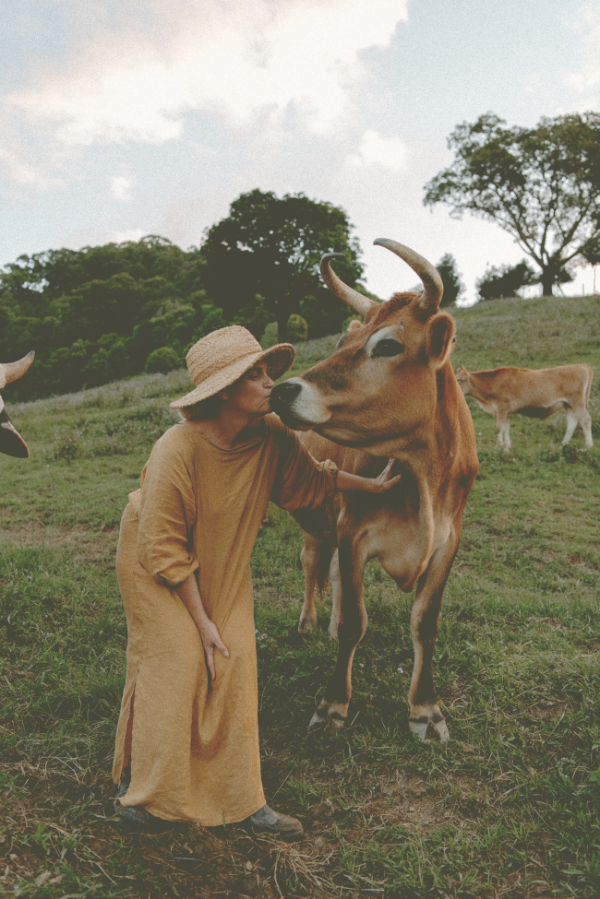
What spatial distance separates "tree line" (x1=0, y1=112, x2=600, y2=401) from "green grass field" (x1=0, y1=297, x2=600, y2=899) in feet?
67.0

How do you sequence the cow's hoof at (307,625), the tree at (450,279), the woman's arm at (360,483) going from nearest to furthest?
the woman's arm at (360,483) < the cow's hoof at (307,625) < the tree at (450,279)

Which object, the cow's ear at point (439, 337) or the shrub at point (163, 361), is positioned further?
the shrub at point (163, 361)

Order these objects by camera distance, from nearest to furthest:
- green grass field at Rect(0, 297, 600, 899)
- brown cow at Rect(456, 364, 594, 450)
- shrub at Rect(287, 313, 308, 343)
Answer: green grass field at Rect(0, 297, 600, 899) → brown cow at Rect(456, 364, 594, 450) → shrub at Rect(287, 313, 308, 343)

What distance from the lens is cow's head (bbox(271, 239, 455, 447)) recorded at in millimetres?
2836

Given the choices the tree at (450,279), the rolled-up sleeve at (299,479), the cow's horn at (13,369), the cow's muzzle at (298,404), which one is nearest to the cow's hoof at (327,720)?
the rolled-up sleeve at (299,479)

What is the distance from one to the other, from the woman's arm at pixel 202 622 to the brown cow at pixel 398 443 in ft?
2.65

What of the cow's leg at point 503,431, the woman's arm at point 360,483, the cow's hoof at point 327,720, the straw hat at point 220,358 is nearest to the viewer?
the straw hat at point 220,358

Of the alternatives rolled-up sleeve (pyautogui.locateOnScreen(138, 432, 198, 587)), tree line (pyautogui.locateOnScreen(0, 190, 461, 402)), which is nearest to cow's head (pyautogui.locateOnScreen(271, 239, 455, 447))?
rolled-up sleeve (pyautogui.locateOnScreen(138, 432, 198, 587))

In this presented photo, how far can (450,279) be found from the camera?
37.2 m

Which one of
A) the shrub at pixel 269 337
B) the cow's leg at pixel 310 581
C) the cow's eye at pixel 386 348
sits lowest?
the cow's leg at pixel 310 581

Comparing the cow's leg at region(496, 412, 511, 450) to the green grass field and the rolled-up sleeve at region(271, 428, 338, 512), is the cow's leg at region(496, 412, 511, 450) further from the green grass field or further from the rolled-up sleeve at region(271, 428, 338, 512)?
the rolled-up sleeve at region(271, 428, 338, 512)

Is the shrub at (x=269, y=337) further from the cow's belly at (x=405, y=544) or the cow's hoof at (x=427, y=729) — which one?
the cow's hoof at (x=427, y=729)

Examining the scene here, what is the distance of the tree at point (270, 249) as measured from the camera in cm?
2678

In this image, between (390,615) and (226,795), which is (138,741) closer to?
(226,795)
